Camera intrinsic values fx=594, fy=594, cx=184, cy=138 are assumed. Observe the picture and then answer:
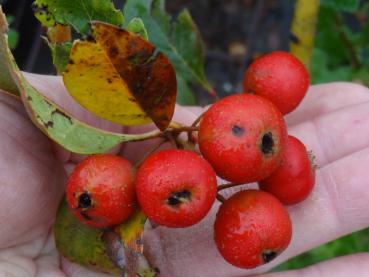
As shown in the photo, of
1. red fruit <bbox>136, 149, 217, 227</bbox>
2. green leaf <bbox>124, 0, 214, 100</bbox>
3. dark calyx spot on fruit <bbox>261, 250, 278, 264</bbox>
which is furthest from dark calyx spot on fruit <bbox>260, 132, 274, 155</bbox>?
green leaf <bbox>124, 0, 214, 100</bbox>

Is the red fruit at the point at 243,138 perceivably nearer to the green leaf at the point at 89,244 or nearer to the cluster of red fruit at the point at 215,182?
the cluster of red fruit at the point at 215,182

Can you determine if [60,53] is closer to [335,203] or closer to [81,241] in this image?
[81,241]

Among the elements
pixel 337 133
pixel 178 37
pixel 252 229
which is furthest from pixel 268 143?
pixel 178 37

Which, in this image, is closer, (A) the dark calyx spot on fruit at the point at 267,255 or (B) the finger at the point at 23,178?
(A) the dark calyx spot on fruit at the point at 267,255

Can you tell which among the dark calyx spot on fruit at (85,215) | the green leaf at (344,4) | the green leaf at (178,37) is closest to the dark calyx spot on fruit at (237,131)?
the dark calyx spot on fruit at (85,215)

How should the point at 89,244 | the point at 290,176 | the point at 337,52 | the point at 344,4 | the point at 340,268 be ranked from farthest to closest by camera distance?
the point at 337,52, the point at 344,4, the point at 340,268, the point at 89,244, the point at 290,176

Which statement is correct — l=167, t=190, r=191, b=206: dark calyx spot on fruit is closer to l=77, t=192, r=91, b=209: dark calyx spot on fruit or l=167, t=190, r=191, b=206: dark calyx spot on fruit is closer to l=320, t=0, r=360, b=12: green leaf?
l=77, t=192, r=91, b=209: dark calyx spot on fruit

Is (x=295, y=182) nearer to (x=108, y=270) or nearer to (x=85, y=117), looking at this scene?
(x=108, y=270)
